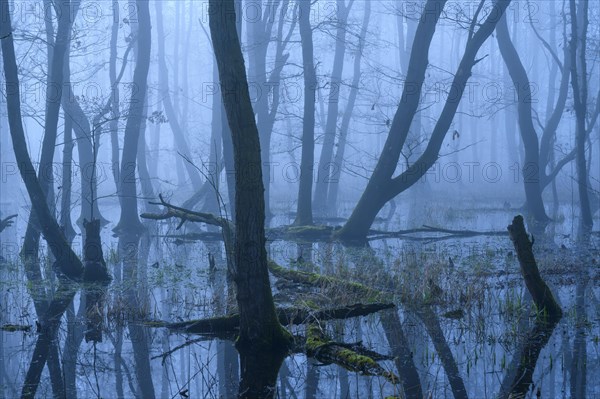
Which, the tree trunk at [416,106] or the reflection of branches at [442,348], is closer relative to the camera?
the reflection of branches at [442,348]

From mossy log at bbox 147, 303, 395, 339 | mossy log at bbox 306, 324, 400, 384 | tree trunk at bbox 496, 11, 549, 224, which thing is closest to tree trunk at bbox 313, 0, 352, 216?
tree trunk at bbox 496, 11, 549, 224

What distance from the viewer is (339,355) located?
245 inches

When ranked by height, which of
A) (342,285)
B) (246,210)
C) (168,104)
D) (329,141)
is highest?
(168,104)

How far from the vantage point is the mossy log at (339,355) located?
5.82 m

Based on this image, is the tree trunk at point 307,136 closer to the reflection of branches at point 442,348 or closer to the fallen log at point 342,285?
the fallen log at point 342,285

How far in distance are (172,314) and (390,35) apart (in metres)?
58.3

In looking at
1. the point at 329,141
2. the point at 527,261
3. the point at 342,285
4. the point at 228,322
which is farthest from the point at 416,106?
the point at 329,141

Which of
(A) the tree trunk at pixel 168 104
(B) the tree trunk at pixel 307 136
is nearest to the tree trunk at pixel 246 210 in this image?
(B) the tree trunk at pixel 307 136

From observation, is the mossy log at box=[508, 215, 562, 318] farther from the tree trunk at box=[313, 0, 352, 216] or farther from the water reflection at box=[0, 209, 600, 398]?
the tree trunk at box=[313, 0, 352, 216]

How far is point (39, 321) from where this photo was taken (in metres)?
8.24

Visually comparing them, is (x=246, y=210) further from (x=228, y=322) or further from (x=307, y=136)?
(x=307, y=136)

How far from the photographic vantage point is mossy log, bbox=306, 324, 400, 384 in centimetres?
582

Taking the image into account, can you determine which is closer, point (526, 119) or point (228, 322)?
point (228, 322)

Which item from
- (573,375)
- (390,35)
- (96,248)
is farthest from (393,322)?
(390,35)
